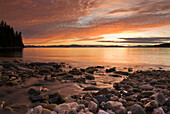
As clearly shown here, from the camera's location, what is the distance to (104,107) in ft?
14.7

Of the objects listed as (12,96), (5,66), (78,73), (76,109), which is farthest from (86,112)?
(5,66)

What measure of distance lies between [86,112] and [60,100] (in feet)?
5.33

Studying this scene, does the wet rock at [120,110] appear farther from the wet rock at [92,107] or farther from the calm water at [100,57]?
the calm water at [100,57]

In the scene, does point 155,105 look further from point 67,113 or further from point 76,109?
point 67,113

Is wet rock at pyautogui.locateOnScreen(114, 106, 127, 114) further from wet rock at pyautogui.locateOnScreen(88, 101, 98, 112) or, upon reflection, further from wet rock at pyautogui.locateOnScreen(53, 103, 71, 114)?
wet rock at pyautogui.locateOnScreen(53, 103, 71, 114)

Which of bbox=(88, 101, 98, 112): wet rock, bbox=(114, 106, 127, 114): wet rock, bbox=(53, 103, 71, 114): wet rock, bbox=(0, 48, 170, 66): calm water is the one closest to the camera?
bbox=(114, 106, 127, 114): wet rock

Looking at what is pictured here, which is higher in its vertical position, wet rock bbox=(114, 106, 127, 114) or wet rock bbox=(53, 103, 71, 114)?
wet rock bbox=(114, 106, 127, 114)

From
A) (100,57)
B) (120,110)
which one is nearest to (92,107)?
(120,110)

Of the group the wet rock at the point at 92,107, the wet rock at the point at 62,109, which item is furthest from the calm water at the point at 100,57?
the wet rock at the point at 62,109

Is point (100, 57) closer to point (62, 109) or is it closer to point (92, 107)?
point (92, 107)

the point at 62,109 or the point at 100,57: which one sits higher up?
the point at 100,57

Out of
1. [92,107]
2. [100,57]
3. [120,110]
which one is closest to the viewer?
[120,110]

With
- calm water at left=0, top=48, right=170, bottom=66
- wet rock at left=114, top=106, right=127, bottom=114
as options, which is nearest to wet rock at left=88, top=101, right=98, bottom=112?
wet rock at left=114, top=106, right=127, bottom=114

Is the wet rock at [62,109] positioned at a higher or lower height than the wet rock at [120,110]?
lower
